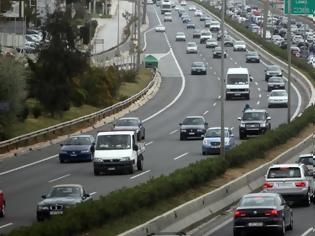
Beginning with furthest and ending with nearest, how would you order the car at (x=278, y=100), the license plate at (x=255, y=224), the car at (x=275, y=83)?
the car at (x=275, y=83), the car at (x=278, y=100), the license plate at (x=255, y=224)

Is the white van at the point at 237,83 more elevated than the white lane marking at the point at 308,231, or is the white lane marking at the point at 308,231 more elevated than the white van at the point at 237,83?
the white lane marking at the point at 308,231

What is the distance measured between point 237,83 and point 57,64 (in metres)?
20.2

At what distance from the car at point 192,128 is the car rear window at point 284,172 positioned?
86.3ft

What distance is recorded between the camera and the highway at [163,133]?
44094mm

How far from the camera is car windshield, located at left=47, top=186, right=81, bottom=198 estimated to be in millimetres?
35156

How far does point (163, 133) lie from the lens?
69.8 metres

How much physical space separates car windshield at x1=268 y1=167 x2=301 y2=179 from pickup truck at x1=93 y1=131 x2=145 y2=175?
11.0m

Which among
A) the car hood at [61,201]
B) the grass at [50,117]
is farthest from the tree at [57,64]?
the car hood at [61,201]

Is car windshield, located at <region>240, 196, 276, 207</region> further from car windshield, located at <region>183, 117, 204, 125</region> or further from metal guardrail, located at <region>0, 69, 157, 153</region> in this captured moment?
car windshield, located at <region>183, 117, 204, 125</region>

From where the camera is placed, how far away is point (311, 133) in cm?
6297

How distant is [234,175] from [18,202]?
8.56 metres

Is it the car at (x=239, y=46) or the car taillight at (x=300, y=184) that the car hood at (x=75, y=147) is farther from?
the car at (x=239, y=46)

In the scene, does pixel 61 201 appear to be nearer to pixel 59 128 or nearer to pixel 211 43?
pixel 59 128

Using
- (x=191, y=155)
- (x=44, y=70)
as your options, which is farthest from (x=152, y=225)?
(x=44, y=70)
